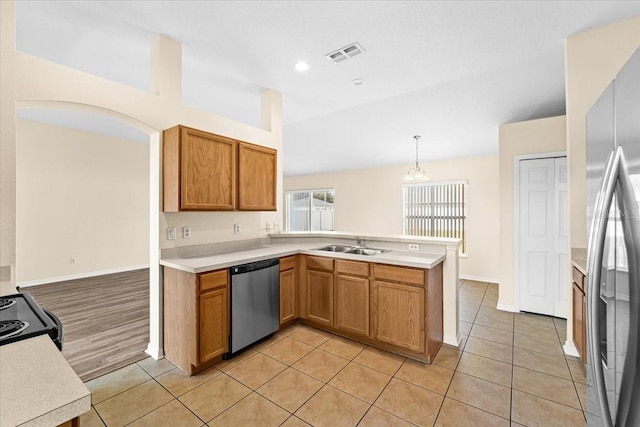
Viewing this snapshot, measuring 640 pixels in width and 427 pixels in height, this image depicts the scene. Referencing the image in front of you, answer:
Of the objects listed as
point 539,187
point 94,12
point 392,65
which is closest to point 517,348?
point 539,187

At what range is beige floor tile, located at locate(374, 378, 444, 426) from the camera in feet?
6.02

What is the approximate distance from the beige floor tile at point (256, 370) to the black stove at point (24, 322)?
1.43 metres

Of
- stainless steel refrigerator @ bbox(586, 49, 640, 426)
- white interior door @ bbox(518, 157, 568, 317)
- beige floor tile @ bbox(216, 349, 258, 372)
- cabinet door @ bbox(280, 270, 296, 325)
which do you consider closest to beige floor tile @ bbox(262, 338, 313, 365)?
beige floor tile @ bbox(216, 349, 258, 372)

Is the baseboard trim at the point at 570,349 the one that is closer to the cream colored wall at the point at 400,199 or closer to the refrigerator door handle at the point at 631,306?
the refrigerator door handle at the point at 631,306

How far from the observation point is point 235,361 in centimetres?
252

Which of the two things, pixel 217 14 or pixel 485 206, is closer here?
pixel 217 14

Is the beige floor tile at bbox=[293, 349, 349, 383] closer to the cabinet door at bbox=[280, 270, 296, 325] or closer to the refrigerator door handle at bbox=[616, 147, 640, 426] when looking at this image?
the cabinet door at bbox=[280, 270, 296, 325]

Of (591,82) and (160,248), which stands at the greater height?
(591,82)

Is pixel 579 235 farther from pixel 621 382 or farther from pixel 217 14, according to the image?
pixel 217 14

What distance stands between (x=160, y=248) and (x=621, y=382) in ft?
9.80

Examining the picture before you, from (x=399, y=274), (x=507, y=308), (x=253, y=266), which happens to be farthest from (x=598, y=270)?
(x=507, y=308)

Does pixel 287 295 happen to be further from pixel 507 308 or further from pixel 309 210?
pixel 309 210

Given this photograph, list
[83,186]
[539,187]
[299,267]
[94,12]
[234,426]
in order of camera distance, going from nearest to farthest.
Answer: [234,426] < [94,12] < [299,267] < [539,187] < [83,186]

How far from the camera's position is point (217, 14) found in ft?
7.16
